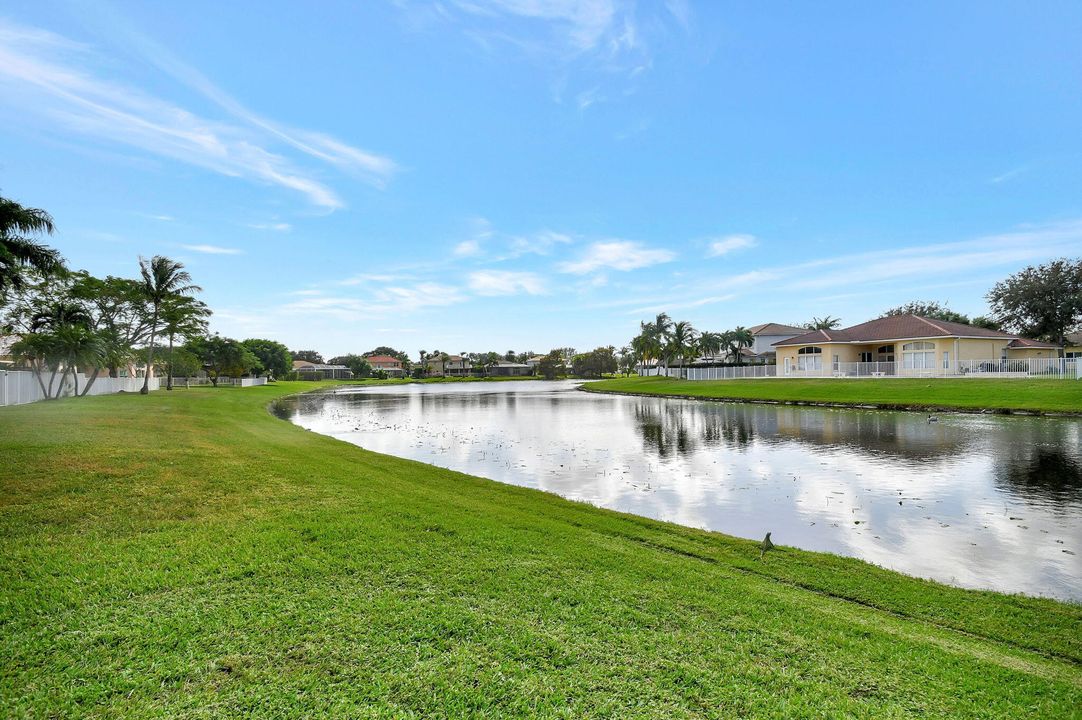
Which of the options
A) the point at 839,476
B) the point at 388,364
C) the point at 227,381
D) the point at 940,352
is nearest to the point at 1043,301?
the point at 940,352

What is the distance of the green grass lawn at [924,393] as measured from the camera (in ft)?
88.0

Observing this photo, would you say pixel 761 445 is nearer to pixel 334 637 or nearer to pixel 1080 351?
pixel 334 637

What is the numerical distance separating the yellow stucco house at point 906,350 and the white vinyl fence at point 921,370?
8 cm

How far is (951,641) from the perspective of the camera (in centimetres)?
443

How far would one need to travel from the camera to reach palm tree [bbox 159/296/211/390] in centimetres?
4269

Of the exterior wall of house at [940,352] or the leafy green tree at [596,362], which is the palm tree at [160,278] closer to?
the exterior wall of house at [940,352]

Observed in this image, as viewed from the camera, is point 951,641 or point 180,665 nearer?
point 180,665

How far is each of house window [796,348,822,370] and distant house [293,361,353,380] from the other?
98.0 metres

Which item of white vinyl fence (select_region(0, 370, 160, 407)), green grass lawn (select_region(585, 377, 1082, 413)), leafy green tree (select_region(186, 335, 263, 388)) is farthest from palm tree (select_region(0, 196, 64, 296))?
leafy green tree (select_region(186, 335, 263, 388))

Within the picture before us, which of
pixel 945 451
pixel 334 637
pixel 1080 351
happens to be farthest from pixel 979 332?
pixel 334 637

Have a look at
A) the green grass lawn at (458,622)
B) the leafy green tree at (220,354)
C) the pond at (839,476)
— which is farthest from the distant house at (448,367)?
the green grass lawn at (458,622)

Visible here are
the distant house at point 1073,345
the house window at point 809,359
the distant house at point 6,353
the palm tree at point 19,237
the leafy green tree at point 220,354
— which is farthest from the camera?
the leafy green tree at point 220,354

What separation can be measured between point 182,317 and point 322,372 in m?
77.1

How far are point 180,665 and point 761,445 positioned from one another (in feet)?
56.2
